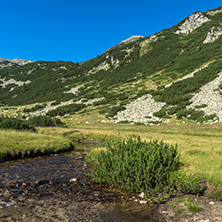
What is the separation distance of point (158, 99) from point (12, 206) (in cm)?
4703

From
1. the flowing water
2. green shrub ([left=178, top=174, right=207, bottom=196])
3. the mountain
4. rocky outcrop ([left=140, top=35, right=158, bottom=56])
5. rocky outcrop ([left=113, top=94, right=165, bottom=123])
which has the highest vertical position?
rocky outcrop ([left=140, top=35, right=158, bottom=56])

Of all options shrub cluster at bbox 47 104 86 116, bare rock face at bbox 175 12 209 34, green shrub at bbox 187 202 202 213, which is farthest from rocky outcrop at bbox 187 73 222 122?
bare rock face at bbox 175 12 209 34

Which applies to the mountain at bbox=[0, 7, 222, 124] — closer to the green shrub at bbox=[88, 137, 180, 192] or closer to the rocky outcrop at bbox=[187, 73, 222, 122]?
the rocky outcrop at bbox=[187, 73, 222, 122]

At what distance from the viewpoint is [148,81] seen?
7288 centimetres

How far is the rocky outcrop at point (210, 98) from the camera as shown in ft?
119

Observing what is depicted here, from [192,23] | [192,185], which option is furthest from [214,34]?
[192,185]

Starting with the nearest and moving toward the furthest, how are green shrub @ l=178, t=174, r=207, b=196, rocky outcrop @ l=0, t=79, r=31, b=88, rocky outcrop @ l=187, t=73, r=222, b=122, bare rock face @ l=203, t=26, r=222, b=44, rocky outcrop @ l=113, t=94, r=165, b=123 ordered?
1. green shrub @ l=178, t=174, r=207, b=196
2. rocky outcrop @ l=187, t=73, r=222, b=122
3. rocky outcrop @ l=113, t=94, r=165, b=123
4. bare rock face @ l=203, t=26, r=222, b=44
5. rocky outcrop @ l=0, t=79, r=31, b=88

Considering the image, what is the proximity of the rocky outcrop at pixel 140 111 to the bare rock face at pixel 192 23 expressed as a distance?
79648mm

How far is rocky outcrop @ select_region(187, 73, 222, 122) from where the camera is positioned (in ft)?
119

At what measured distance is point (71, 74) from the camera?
115 m

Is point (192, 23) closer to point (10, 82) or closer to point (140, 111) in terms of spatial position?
point (140, 111)

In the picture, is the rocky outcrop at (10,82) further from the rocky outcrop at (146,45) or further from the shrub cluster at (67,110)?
the shrub cluster at (67,110)

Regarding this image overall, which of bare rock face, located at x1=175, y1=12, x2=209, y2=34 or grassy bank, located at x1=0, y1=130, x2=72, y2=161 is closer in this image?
grassy bank, located at x1=0, y1=130, x2=72, y2=161

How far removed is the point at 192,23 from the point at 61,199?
133 meters
